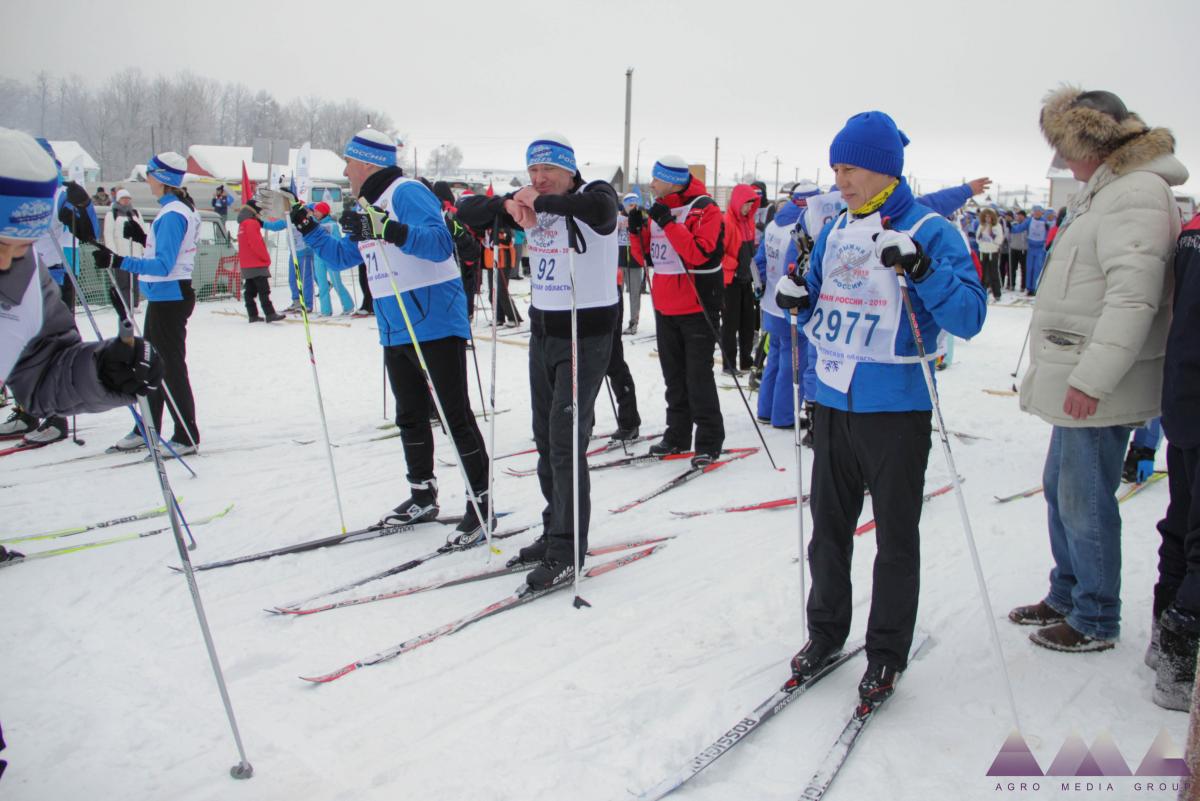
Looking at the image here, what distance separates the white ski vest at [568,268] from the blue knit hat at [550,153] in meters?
0.25

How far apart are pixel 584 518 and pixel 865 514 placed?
199cm

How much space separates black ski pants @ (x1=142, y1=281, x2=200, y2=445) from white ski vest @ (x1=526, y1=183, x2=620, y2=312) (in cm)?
342

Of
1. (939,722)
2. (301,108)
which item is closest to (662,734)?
(939,722)

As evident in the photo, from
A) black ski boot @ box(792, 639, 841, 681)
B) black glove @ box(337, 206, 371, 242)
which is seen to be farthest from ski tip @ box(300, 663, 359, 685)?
black glove @ box(337, 206, 371, 242)

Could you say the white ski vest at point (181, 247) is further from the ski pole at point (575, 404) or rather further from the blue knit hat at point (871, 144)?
the blue knit hat at point (871, 144)

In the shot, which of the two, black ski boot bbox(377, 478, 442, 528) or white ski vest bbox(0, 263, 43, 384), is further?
black ski boot bbox(377, 478, 442, 528)

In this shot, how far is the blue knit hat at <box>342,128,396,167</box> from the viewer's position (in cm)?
451

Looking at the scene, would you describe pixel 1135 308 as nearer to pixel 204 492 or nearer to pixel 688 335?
pixel 688 335

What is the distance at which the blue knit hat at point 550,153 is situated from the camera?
390 cm

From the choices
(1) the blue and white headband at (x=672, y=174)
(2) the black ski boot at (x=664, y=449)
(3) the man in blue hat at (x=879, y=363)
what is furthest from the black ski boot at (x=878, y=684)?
(1) the blue and white headband at (x=672, y=174)

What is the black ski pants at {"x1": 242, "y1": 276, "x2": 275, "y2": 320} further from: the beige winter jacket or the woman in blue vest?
the beige winter jacket

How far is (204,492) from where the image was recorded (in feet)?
18.7

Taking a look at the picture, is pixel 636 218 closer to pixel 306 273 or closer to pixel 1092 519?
pixel 1092 519

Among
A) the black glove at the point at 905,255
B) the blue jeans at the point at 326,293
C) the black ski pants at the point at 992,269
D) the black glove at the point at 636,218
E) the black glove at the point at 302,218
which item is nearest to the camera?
the black glove at the point at 905,255
